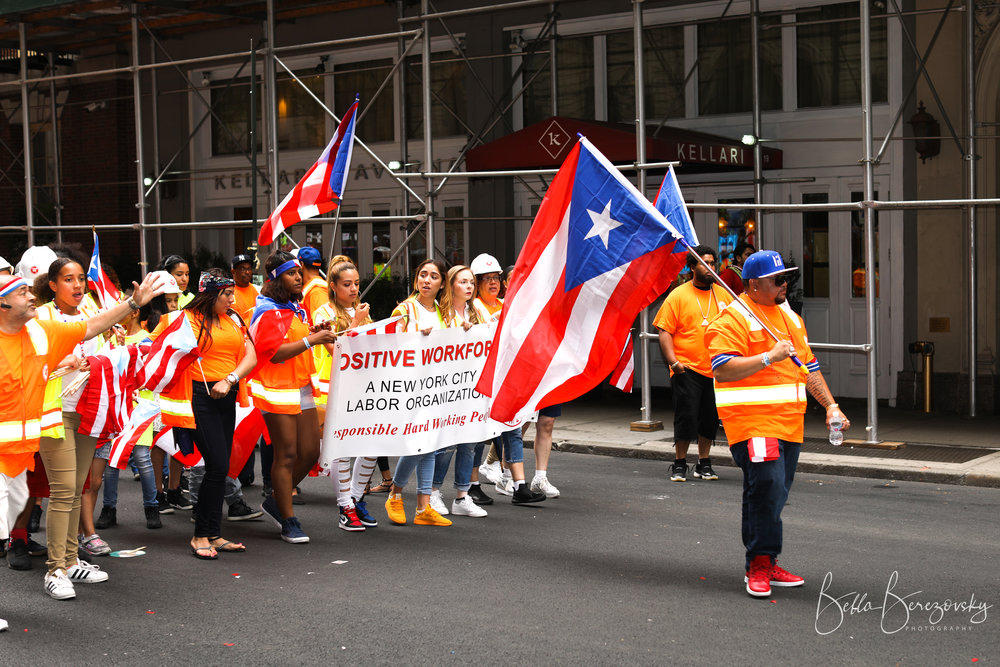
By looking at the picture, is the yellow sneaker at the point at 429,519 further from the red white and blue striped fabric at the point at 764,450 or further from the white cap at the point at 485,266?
the red white and blue striped fabric at the point at 764,450

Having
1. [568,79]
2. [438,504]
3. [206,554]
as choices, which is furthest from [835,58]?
[206,554]

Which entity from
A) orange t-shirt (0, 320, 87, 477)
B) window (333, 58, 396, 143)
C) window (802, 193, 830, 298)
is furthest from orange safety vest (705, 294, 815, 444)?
window (333, 58, 396, 143)

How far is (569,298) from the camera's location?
22.5 feet

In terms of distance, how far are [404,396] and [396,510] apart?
0.82 m

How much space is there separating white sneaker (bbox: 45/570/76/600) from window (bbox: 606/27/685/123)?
11.4 metres

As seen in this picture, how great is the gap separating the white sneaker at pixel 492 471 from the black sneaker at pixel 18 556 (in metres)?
3.96

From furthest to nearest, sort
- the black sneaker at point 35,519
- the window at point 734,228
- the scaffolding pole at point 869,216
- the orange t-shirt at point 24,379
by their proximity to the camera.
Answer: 1. the window at point 734,228
2. the scaffolding pole at point 869,216
3. the black sneaker at point 35,519
4. the orange t-shirt at point 24,379

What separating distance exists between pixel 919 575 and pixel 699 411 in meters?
3.67

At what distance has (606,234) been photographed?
22.2 feet

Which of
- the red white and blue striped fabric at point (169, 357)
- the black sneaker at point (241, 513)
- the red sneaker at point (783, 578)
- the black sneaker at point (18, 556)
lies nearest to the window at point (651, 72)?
the black sneaker at point (241, 513)

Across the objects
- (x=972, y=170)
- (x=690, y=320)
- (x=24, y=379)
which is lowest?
(x=24, y=379)

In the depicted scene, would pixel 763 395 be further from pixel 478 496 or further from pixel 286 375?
pixel 478 496

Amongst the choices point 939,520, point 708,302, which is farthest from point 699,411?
point 939,520

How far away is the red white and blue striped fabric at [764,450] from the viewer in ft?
20.7
